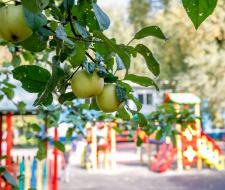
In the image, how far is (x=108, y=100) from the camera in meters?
0.86

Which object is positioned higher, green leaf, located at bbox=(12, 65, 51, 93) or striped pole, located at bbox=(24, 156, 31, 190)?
green leaf, located at bbox=(12, 65, 51, 93)

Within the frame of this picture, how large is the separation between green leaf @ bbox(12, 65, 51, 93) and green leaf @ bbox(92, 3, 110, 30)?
0.52 feet

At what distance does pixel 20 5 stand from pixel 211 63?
1927cm

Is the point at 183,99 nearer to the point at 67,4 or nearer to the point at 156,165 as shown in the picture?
the point at 156,165

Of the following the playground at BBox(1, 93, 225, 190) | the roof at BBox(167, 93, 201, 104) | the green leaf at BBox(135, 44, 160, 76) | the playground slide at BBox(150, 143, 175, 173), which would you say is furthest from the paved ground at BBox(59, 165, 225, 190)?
the green leaf at BBox(135, 44, 160, 76)

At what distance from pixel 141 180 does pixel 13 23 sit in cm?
1078

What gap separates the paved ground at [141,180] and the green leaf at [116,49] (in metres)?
9.35

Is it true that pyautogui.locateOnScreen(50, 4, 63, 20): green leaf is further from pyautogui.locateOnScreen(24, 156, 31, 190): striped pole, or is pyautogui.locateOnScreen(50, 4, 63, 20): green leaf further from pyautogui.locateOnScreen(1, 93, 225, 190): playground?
pyautogui.locateOnScreen(1, 93, 225, 190): playground

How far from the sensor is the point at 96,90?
815 millimetres

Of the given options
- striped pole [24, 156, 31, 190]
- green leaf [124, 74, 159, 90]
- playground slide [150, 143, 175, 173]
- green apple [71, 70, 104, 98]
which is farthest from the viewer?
playground slide [150, 143, 175, 173]

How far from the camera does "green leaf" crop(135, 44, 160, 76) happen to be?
3.10ft

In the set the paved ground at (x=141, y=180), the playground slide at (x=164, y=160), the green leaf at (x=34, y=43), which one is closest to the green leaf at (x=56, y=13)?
the green leaf at (x=34, y=43)

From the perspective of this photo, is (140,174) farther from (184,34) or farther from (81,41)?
(81,41)

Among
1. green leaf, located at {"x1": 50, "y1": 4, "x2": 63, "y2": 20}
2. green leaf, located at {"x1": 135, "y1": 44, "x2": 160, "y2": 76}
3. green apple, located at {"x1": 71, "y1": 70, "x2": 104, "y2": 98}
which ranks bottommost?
green apple, located at {"x1": 71, "y1": 70, "x2": 104, "y2": 98}
